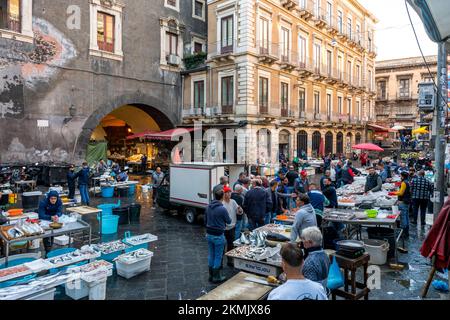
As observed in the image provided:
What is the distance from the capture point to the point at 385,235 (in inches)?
299

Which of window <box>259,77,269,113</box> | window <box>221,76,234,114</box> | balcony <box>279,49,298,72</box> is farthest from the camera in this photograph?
balcony <box>279,49,298,72</box>

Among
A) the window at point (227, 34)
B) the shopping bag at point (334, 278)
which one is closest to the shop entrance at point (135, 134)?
Answer: the window at point (227, 34)

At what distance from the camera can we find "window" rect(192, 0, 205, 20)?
26.2 m

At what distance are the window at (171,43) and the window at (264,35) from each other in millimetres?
6749

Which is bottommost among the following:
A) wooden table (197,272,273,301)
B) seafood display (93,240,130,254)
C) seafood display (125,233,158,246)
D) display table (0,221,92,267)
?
seafood display (93,240,130,254)

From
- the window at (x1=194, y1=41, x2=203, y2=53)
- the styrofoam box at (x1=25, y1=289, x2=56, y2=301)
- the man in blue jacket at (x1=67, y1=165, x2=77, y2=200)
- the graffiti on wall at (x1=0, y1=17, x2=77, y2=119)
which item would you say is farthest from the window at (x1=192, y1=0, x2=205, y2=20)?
the styrofoam box at (x1=25, y1=289, x2=56, y2=301)

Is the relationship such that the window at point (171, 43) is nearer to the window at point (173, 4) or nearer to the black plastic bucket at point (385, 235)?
the window at point (173, 4)

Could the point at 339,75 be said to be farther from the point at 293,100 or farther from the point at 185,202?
the point at 185,202

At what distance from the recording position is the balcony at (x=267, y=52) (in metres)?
22.7

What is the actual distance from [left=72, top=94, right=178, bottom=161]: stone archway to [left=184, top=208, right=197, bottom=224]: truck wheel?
463 inches

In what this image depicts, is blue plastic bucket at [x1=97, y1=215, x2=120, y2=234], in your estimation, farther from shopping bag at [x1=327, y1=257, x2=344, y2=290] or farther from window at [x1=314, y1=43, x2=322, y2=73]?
window at [x1=314, y1=43, x2=322, y2=73]

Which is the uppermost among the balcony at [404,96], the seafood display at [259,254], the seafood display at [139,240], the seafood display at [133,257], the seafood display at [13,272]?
the balcony at [404,96]

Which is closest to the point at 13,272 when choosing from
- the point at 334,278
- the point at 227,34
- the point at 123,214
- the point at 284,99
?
the point at 334,278

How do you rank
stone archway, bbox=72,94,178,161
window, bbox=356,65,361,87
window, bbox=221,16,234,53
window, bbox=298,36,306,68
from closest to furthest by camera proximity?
1. stone archway, bbox=72,94,178,161
2. window, bbox=221,16,234,53
3. window, bbox=298,36,306,68
4. window, bbox=356,65,361,87
